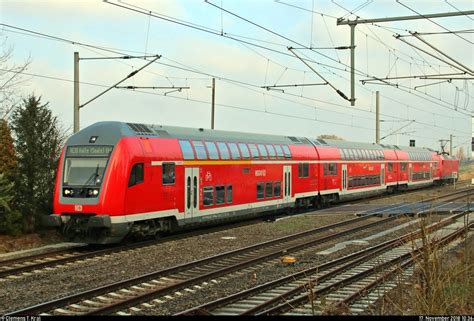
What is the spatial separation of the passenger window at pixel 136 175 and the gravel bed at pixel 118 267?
1.83 m

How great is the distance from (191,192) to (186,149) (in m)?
1.37

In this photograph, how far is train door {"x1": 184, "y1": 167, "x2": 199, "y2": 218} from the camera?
1728cm

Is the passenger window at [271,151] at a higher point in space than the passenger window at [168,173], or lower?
higher

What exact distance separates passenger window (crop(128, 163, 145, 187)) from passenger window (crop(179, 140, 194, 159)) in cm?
220

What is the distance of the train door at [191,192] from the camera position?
17.3 meters

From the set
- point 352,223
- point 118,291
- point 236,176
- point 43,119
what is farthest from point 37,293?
point 352,223

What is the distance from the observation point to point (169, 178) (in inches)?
650

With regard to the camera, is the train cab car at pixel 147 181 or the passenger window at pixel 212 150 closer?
the train cab car at pixel 147 181

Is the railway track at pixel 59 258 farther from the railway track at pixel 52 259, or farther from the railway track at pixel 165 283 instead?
the railway track at pixel 165 283

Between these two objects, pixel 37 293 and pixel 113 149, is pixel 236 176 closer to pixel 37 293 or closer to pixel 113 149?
pixel 113 149

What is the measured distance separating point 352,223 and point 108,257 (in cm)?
1087

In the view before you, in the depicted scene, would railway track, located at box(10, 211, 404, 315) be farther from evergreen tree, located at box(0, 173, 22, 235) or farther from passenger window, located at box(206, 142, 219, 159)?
evergreen tree, located at box(0, 173, 22, 235)

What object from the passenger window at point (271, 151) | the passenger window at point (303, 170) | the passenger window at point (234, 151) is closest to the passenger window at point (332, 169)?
the passenger window at point (303, 170)

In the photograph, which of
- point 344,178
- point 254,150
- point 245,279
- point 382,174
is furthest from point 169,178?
point 382,174
